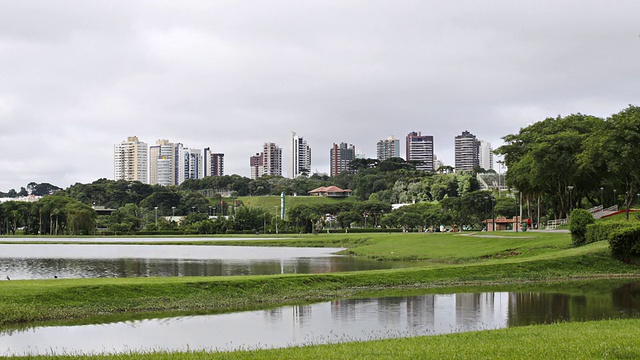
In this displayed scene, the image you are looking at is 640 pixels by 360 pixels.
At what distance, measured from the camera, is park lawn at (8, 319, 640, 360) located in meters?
16.5

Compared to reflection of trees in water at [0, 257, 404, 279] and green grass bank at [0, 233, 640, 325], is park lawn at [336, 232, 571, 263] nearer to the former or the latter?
green grass bank at [0, 233, 640, 325]

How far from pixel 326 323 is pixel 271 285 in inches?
383

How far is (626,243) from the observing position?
44.9 m

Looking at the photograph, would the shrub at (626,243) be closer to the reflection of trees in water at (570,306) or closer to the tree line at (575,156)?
the reflection of trees in water at (570,306)

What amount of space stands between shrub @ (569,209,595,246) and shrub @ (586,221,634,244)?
65cm

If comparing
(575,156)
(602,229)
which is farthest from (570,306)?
(575,156)

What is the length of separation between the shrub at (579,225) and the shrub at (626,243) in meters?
6.51

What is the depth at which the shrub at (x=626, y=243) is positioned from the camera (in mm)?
44500

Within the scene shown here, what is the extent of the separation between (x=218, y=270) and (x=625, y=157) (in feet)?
128

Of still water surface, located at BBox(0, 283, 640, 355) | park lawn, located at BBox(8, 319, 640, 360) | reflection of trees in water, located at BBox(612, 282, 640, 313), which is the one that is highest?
park lawn, located at BBox(8, 319, 640, 360)

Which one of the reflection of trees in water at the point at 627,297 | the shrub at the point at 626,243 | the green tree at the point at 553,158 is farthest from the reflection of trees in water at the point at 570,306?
the green tree at the point at 553,158

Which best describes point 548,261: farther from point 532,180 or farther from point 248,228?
point 248,228

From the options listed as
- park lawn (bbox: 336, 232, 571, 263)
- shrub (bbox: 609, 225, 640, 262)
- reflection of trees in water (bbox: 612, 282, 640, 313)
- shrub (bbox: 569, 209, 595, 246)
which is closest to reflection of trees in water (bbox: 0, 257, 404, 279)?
park lawn (bbox: 336, 232, 571, 263)

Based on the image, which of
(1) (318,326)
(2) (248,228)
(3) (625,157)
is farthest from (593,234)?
(2) (248,228)
